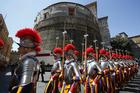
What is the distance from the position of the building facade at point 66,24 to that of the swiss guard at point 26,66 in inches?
1716

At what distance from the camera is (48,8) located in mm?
57344

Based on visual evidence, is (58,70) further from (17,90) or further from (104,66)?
(17,90)

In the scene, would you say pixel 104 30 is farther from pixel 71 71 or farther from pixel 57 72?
pixel 71 71

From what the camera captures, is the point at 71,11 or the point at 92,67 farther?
the point at 71,11

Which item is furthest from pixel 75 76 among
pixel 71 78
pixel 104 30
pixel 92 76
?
pixel 104 30

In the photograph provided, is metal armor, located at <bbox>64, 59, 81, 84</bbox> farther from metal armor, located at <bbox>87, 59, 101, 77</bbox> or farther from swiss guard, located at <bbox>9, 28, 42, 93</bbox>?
swiss guard, located at <bbox>9, 28, 42, 93</bbox>

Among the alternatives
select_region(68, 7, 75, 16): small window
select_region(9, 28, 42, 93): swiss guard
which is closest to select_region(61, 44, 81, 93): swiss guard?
select_region(9, 28, 42, 93): swiss guard

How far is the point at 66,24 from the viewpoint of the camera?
51750mm

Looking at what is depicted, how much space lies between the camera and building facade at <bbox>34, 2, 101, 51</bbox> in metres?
49.7

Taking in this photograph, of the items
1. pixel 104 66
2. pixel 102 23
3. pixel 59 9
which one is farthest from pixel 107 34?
pixel 104 66

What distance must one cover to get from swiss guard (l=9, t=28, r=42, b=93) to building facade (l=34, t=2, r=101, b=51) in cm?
4360

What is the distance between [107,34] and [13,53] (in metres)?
55.0

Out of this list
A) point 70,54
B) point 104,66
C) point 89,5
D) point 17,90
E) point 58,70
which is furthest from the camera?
point 89,5

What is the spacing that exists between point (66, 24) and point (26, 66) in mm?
49069
